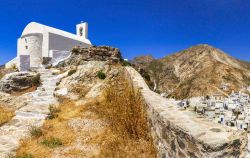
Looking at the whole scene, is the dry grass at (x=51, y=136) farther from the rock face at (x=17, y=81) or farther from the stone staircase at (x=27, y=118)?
the rock face at (x=17, y=81)

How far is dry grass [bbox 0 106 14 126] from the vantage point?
11.6 meters

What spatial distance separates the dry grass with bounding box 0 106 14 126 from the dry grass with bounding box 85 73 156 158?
4111 millimetres

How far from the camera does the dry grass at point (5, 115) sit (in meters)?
11.6

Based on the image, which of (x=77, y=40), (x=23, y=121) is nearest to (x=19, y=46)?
(x=77, y=40)

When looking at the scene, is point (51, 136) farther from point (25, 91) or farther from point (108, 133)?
point (25, 91)

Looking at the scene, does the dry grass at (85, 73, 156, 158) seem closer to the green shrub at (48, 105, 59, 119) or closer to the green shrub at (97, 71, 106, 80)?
the green shrub at (48, 105, 59, 119)

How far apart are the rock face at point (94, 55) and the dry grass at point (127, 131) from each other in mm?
10119

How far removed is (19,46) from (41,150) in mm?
31821

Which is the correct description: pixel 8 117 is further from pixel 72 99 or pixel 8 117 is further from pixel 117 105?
pixel 117 105

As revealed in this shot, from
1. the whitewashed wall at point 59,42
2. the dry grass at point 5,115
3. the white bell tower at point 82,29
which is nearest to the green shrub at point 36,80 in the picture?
the dry grass at point 5,115

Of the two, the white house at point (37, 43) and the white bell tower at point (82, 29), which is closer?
the white house at point (37, 43)

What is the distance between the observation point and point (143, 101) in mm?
9234

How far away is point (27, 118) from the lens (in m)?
11.9

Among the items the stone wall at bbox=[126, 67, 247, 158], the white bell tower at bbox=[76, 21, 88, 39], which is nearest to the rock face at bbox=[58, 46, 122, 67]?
the stone wall at bbox=[126, 67, 247, 158]
